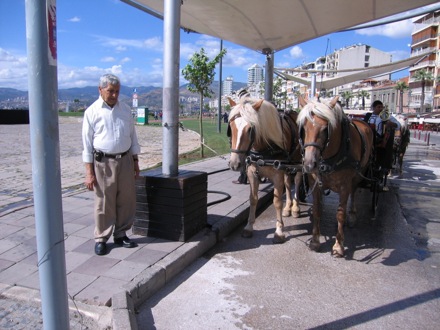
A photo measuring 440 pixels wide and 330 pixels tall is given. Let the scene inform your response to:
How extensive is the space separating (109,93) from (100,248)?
1730mm

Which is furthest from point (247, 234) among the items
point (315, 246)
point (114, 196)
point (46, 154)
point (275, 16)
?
point (275, 16)

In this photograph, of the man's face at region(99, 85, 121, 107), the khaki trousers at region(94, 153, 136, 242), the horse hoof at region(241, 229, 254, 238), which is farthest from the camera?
the horse hoof at region(241, 229, 254, 238)

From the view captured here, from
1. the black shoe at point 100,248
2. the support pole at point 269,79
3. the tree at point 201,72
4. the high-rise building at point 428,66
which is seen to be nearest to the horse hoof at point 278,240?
the black shoe at point 100,248

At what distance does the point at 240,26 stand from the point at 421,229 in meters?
5.66

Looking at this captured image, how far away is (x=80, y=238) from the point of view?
433 centimetres

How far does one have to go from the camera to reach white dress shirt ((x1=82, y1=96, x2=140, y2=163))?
12.1ft

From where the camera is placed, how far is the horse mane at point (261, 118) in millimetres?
4398

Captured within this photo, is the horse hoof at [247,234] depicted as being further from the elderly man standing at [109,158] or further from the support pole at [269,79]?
the support pole at [269,79]

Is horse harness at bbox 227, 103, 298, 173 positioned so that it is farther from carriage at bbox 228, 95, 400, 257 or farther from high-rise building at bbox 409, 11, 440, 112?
high-rise building at bbox 409, 11, 440, 112

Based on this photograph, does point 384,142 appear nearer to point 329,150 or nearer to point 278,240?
point 329,150

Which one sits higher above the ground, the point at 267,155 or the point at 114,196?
the point at 267,155

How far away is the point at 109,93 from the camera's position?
145 inches

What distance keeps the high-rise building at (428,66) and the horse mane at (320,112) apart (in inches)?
3064

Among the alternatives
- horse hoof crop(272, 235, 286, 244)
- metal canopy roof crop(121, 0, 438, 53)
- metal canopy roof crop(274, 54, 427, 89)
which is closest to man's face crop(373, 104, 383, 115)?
metal canopy roof crop(121, 0, 438, 53)
